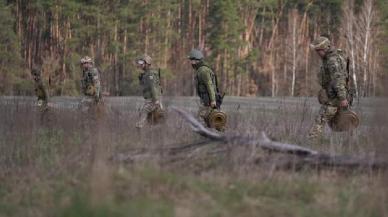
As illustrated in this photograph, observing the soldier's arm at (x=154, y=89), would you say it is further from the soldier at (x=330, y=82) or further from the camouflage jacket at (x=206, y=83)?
the soldier at (x=330, y=82)

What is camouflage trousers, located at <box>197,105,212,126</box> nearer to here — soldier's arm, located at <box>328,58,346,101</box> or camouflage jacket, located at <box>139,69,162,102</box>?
camouflage jacket, located at <box>139,69,162,102</box>

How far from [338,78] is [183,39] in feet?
129

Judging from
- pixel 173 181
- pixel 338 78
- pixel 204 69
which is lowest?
pixel 173 181

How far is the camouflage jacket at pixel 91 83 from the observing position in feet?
38.9

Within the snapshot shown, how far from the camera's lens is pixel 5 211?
6.01 m

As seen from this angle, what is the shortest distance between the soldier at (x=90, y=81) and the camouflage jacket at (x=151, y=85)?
945mm

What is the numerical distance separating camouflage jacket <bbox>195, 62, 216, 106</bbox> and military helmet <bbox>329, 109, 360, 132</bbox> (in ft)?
6.18

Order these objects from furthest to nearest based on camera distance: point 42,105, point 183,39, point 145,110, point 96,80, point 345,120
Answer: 1. point 183,39
2. point 42,105
3. point 96,80
4. point 145,110
5. point 345,120

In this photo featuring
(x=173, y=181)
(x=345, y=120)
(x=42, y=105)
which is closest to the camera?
(x=173, y=181)

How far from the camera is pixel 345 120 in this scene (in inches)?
391

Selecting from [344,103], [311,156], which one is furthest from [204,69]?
[311,156]

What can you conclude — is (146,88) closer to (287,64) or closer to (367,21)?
(367,21)

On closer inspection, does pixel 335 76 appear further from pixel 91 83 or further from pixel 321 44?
pixel 91 83

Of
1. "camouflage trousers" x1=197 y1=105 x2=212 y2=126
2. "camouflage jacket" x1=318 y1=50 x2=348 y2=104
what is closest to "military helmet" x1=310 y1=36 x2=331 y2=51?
"camouflage jacket" x1=318 y1=50 x2=348 y2=104
